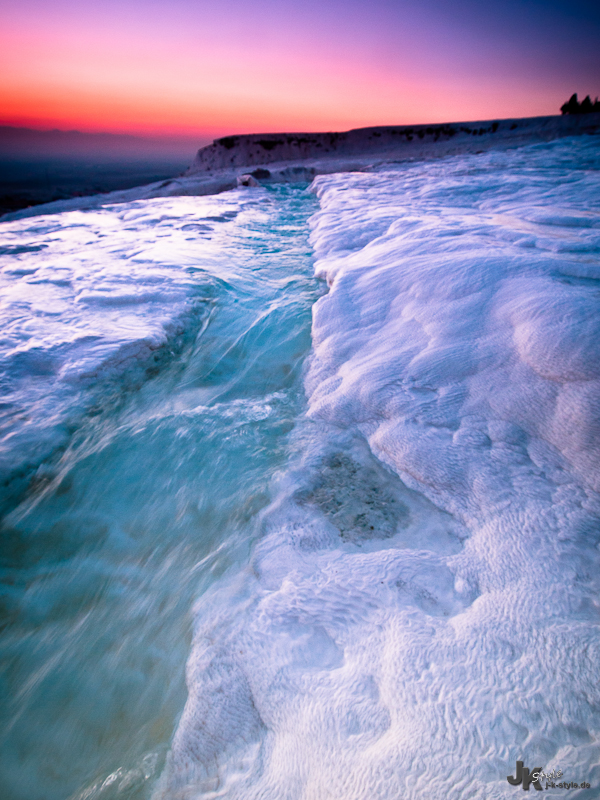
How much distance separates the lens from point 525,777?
657 millimetres

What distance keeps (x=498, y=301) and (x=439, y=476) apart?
107 cm

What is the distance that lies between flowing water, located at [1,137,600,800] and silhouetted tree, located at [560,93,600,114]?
1314 cm

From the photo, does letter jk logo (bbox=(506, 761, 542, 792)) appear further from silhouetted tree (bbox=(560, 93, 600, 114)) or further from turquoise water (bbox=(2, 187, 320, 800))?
silhouetted tree (bbox=(560, 93, 600, 114))

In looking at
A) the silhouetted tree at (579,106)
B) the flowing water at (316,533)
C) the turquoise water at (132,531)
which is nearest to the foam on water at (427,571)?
the flowing water at (316,533)

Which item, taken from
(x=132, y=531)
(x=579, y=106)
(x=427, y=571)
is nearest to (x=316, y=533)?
(x=427, y=571)

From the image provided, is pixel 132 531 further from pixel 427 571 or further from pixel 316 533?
pixel 427 571

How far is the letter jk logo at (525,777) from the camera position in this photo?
2.12ft

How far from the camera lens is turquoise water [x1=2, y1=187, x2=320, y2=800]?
99cm

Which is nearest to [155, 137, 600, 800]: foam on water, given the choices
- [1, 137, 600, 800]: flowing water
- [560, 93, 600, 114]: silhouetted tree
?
[1, 137, 600, 800]: flowing water

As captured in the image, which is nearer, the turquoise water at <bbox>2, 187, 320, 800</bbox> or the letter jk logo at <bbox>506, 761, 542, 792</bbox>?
the letter jk logo at <bbox>506, 761, 542, 792</bbox>

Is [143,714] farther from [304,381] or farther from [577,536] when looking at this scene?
[304,381]

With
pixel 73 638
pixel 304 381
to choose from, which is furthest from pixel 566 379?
pixel 73 638

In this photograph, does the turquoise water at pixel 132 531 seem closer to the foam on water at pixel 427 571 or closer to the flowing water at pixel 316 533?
the flowing water at pixel 316 533

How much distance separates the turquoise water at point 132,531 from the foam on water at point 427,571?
13 centimetres
